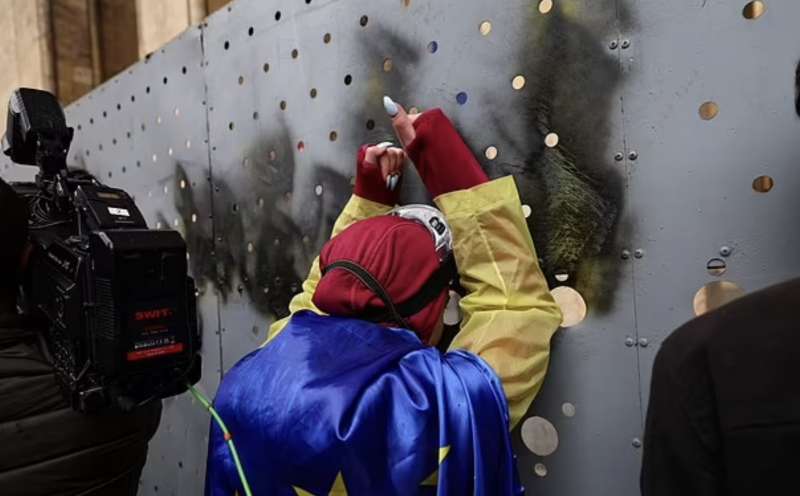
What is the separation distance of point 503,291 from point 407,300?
155mm

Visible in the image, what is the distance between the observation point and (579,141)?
993mm

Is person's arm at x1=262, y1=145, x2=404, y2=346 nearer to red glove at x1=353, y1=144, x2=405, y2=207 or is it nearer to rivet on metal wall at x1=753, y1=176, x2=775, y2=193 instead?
red glove at x1=353, y1=144, x2=405, y2=207

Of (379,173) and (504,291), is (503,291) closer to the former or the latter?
(504,291)

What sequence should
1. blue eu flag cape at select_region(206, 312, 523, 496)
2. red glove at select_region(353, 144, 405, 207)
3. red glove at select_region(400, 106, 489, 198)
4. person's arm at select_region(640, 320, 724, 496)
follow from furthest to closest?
red glove at select_region(353, 144, 405, 207)
red glove at select_region(400, 106, 489, 198)
blue eu flag cape at select_region(206, 312, 523, 496)
person's arm at select_region(640, 320, 724, 496)

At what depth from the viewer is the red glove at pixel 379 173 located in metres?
1.16

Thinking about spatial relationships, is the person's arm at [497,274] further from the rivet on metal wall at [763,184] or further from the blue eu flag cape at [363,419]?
the rivet on metal wall at [763,184]

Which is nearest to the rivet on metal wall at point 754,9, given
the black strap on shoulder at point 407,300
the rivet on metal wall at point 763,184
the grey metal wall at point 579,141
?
the grey metal wall at point 579,141

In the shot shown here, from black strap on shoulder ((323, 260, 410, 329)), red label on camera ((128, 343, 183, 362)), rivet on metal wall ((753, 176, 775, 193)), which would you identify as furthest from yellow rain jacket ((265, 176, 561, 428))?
red label on camera ((128, 343, 183, 362))

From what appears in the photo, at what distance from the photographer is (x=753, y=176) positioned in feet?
2.68

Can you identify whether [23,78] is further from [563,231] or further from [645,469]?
[645,469]

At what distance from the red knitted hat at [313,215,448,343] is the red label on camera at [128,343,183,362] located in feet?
0.77

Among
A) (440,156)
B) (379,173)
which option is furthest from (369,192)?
(440,156)

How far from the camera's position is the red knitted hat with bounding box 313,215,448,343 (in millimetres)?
895

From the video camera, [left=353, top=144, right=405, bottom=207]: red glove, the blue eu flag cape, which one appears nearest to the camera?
the blue eu flag cape
